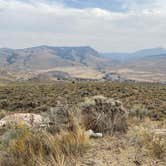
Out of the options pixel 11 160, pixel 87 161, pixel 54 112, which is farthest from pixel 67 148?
pixel 54 112

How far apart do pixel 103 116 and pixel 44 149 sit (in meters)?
3.46

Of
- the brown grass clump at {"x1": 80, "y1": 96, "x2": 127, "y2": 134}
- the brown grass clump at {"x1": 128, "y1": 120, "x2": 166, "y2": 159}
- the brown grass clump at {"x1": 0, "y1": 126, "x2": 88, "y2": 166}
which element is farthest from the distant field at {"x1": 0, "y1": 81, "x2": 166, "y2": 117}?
the brown grass clump at {"x1": 0, "y1": 126, "x2": 88, "y2": 166}

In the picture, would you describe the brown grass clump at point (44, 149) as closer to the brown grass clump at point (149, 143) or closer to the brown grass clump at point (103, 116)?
the brown grass clump at point (149, 143)

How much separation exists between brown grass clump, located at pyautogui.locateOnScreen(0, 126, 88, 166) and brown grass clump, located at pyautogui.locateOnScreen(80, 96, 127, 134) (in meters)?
2.27

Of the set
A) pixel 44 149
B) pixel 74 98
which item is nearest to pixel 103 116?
pixel 44 149

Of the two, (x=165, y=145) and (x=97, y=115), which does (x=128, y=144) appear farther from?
(x=97, y=115)

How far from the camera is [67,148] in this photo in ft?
25.0

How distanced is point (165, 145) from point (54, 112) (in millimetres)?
4838

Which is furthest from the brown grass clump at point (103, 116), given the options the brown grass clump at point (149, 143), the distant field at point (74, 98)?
the distant field at point (74, 98)

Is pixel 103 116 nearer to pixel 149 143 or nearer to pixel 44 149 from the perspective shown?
pixel 149 143

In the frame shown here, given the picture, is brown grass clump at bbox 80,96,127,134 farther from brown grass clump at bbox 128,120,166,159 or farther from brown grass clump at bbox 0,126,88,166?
brown grass clump at bbox 0,126,88,166

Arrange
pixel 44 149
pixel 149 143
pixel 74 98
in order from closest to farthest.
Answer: pixel 44 149
pixel 149 143
pixel 74 98

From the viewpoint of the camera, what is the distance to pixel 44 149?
25.3 feet

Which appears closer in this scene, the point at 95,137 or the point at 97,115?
the point at 95,137
